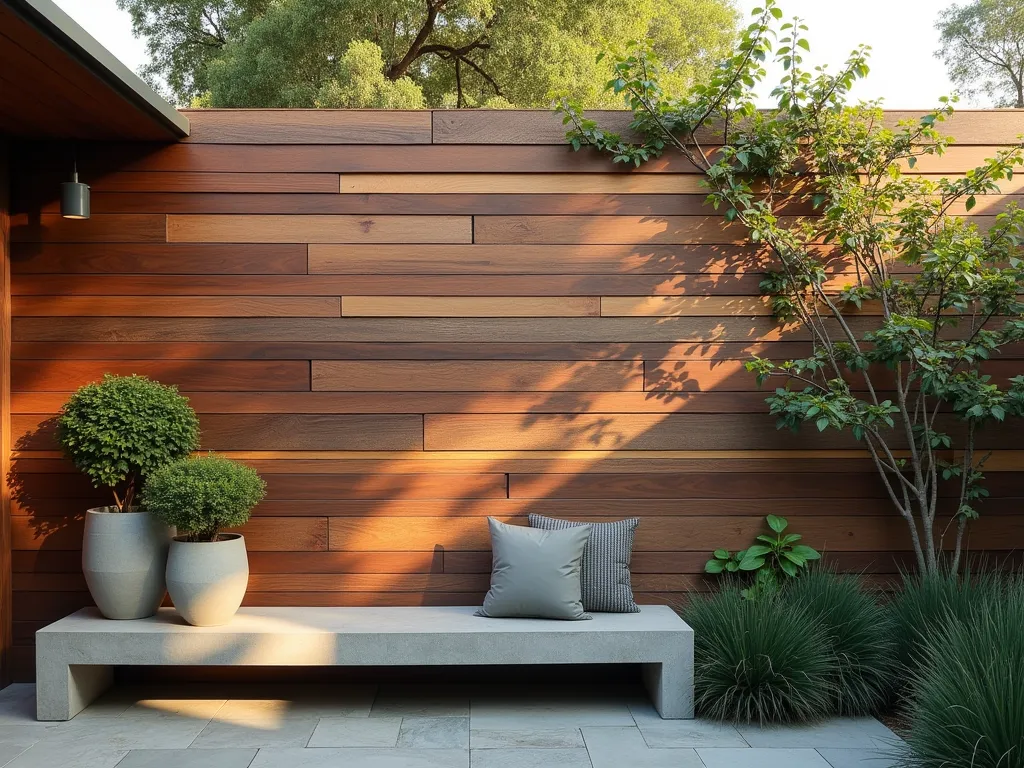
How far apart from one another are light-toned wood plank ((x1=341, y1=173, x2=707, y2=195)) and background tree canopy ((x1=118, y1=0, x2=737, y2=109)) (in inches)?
241

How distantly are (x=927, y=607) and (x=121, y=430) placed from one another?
3.55 metres

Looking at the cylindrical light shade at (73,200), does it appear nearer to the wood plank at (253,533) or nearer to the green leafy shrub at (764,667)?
the wood plank at (253,533)

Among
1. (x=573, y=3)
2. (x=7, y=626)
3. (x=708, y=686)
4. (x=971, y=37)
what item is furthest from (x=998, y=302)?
(x=971, y=37)

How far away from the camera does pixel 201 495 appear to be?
137 inches

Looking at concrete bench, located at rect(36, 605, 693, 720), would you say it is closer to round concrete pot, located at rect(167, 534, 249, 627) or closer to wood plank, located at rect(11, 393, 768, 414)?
round concrete pot, located at rect(167, 534, 249, 627)

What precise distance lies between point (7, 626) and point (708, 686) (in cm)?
322

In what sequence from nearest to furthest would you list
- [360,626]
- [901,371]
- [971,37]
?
[360,626] → [901,371] → [971,37]

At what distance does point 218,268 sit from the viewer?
402 centimetres

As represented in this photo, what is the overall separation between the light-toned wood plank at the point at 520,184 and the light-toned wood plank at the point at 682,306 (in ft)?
1.71

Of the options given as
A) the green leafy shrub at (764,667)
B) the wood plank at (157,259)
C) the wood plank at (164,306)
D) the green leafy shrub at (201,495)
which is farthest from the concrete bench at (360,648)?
the wood plank at (157,259)

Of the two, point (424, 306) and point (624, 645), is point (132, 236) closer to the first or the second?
point (424, 306)

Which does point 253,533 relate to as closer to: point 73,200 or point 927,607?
point 73,200

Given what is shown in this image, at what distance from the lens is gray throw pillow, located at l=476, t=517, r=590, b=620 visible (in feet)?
11.8

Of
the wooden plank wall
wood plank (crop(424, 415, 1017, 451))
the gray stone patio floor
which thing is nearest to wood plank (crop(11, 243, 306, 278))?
the wooden plank wall
